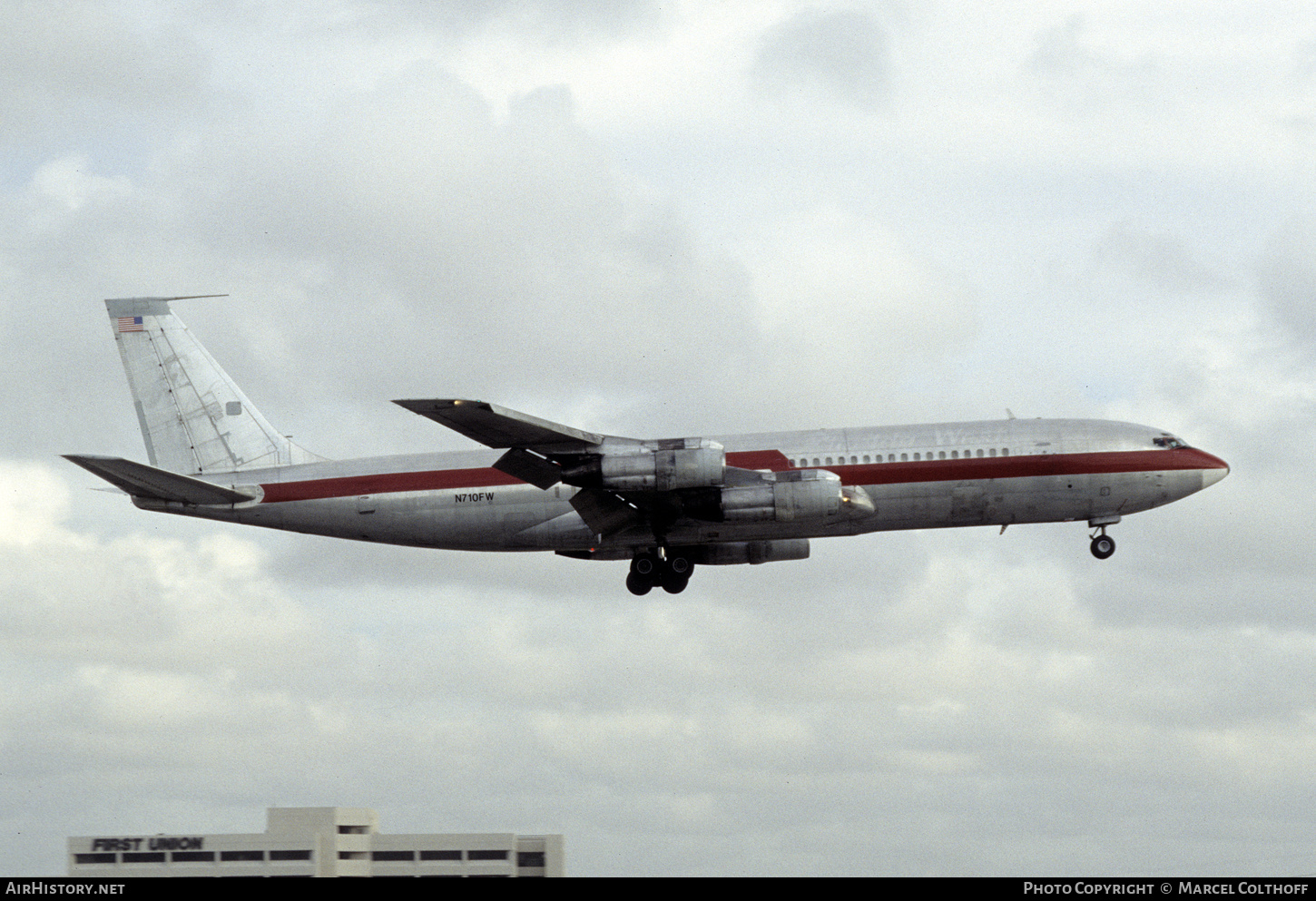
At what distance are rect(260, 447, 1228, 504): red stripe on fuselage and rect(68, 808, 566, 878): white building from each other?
43393mm

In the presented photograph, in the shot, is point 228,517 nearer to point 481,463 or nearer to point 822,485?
point 481,463

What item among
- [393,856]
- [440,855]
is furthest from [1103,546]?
[393,856]

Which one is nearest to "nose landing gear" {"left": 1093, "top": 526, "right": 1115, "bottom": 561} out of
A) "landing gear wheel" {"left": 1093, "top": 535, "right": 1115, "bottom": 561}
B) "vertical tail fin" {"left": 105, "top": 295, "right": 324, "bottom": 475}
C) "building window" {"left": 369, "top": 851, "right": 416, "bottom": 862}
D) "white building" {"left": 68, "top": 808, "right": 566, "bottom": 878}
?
"landing gear wheel" {"left": 1093, "top": 535, "right": 1115, "bottom": 561}

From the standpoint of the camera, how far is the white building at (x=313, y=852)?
323 feet

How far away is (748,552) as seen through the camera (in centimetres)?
6272

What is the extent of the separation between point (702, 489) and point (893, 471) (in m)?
7.58

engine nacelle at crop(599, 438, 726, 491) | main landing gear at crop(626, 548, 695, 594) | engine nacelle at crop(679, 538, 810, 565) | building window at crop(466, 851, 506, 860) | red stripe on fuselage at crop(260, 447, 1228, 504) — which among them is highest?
red stripe on fuselage at crop(260, 447, 1228, 504)

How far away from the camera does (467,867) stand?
9781 cm

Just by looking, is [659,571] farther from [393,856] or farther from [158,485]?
[393,856]

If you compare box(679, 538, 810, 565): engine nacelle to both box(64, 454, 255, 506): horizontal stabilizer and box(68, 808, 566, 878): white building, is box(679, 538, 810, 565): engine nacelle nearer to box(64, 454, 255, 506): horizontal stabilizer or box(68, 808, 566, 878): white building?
box(64, 454, 255, 506): horizontal stabilizer

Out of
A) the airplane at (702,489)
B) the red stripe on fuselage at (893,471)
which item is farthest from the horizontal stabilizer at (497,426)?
the red stripe on fuselage at (893,471)

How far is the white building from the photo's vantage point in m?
98.4
